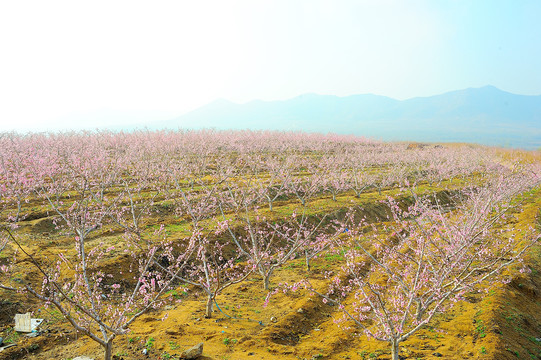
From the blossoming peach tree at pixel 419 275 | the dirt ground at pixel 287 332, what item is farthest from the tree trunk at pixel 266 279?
the blossoming peach tree at pixel 419 275

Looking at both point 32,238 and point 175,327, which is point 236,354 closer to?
point 175,327

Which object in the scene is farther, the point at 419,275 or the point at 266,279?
the point at 266,279

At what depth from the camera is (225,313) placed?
914 centimetres

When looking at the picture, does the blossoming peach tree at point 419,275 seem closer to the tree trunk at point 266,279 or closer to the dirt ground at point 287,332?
the dirt ground at point 287,332

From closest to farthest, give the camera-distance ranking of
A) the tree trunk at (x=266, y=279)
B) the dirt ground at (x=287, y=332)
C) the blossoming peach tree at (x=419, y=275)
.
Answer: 1. the blossoming peach tree at (x=419, y=275)
2. the dirt ground at (x=287, y=332)
3. the tree trunk at (x=266, y=279)

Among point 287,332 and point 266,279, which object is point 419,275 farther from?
point 266,279

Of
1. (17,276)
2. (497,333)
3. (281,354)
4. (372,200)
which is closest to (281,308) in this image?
(281,354)

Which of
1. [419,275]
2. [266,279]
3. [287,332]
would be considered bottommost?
[287,332]

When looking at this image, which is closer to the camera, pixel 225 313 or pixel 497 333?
pixel 497 333

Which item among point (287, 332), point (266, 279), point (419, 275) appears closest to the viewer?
point (419, 275)

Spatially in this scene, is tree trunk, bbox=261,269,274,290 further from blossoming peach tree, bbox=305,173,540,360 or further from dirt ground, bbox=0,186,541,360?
blossoming peach tree, bbox=305,173,540,360

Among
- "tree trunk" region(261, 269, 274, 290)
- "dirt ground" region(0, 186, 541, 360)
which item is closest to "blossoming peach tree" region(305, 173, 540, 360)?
"dirt ground" region(0, 186, 541, 360)

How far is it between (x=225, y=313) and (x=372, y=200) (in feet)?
55.5

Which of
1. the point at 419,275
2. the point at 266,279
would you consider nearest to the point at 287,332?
the point at 266,279
